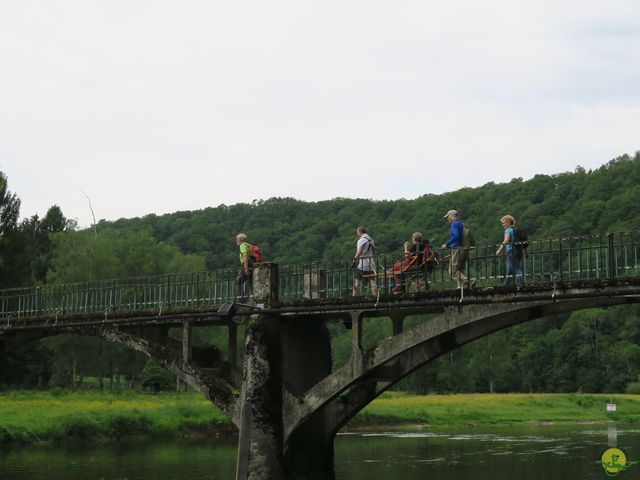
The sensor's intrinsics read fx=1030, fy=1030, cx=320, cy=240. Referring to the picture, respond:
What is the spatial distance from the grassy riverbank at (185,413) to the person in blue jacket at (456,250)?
23667mm

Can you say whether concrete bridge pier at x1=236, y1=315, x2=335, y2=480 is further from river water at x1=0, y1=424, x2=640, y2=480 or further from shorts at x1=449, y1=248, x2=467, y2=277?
river water at x1=0, y1=424, x2=640, y2=480

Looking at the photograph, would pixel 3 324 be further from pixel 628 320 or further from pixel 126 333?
pixel 628 320

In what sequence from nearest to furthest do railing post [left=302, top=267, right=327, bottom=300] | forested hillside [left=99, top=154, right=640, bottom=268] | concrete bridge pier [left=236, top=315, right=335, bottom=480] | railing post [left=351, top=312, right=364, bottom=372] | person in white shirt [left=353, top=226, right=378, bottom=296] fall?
railing post [left=351, top=312, right=364, bottom=372]
concrete bridge pier [left=236, top=315, right=335, bottom=480]
person in white shirt [left=353, top=226, right=378, bottom=296]
railing post [left=302, top=267, right=327, bottom=300]
forested hillside [left=99, top=154, right=640, bottom=268]

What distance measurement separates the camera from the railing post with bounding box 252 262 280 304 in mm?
24062

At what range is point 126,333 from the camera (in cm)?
2808

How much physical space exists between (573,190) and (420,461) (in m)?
63.4

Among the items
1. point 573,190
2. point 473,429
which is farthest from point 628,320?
point 473,429

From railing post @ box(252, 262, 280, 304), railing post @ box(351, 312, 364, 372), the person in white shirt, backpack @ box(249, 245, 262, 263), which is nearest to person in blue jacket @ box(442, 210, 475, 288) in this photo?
the person in white shirt

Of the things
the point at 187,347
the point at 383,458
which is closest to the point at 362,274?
the point at 187,347

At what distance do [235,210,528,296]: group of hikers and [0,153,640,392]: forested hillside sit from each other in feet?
113

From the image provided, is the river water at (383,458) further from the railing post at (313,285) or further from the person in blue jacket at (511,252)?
the person in blue jacket at (511,252)

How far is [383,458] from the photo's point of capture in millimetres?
35062

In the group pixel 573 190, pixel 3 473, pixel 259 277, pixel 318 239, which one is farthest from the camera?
pixel 318 239

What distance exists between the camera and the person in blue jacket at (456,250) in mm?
21219
